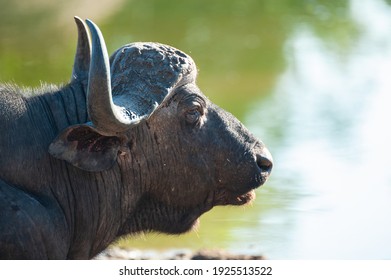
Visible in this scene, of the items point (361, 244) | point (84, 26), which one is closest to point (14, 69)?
point (361, 244)

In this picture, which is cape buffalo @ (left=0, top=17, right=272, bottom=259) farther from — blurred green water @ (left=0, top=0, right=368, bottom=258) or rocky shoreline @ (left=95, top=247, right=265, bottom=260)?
blurred green water @ (left=0, top=0, right=368, bottom=258)

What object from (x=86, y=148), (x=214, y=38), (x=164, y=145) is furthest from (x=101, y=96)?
(x=214, y=38)

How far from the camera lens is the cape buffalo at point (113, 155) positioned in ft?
26.3

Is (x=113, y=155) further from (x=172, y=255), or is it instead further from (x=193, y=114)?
(x=172, y=255)

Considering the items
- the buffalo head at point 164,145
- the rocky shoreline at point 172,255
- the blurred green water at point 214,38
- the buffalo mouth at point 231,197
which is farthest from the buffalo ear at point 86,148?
the blurred green water at point 214,38

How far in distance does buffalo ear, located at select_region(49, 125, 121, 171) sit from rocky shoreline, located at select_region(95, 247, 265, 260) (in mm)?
3405

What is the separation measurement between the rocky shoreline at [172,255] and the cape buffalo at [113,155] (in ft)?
9.45

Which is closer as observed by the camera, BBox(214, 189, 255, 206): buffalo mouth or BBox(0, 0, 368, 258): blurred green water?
BBox(214, 189, 255, 206): buffalo mouth

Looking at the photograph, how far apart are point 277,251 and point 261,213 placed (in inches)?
49.8

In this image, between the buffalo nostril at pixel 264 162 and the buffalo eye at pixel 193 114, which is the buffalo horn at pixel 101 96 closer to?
the buffalo eye at pixel 193 114

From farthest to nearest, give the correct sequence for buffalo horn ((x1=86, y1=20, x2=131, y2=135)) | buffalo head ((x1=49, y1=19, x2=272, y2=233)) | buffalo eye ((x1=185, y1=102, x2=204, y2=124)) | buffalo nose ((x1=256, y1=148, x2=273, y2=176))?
buffalo nose ((x1=256, y1=148, x2=273, y2=176))
buffalo eye ((x1=185, y1=102, x2=204, y2=124))
buffalo head ((x1=49, y1=19, x2=272, y2=233))
buffalo horn ((x1=86, y1=20, x2=131, y2=135))

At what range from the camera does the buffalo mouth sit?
902cm

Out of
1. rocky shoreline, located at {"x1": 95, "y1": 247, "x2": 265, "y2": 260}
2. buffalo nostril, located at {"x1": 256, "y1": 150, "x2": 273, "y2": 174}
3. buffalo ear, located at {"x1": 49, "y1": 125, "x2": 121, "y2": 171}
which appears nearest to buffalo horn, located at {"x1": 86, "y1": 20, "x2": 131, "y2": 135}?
buffalo ear, located at {"x1": 49, "y1": 125, "x2": 121, "y2": 171}

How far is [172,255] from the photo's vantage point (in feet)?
41.5
